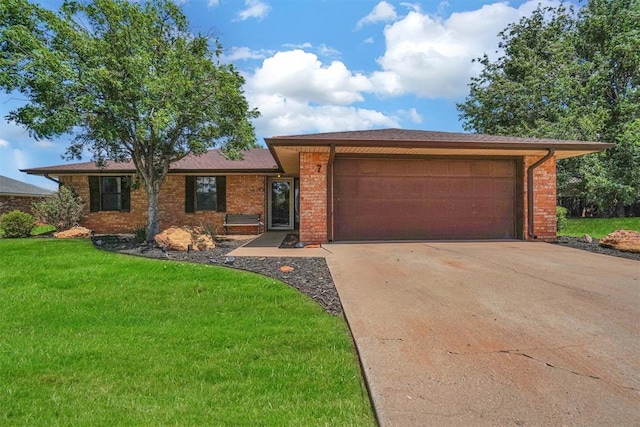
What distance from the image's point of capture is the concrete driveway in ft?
7.77

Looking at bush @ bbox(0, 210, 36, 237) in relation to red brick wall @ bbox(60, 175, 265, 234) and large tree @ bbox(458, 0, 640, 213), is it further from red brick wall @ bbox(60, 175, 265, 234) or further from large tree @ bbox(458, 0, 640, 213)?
large tree @ bbox(458, 0, 640, 213)

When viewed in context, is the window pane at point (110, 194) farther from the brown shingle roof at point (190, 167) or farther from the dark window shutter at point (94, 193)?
the brown shingle roof at point (190, 167)

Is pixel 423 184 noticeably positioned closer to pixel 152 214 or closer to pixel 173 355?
pixel 152 214

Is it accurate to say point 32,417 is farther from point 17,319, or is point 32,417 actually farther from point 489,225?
point 489,225

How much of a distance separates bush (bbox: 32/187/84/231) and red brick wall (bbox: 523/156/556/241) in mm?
15098

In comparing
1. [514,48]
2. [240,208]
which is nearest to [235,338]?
[240,208]

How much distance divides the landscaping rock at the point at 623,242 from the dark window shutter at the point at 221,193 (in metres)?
11.8

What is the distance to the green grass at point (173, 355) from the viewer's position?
237 cm

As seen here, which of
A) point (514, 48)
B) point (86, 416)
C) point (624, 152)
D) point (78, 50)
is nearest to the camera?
point (86, 416)

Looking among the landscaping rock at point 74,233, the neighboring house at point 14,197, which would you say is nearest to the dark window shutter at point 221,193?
the landscaping rock at point 74,233

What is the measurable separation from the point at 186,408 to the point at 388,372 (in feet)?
4.72

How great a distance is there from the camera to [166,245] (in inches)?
340

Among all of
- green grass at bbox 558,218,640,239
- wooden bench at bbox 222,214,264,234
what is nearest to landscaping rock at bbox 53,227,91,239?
wooden bench at bbox 222,214,264,234

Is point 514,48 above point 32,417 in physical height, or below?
above
